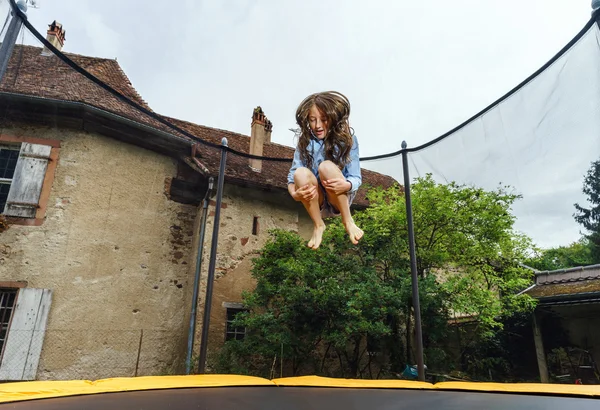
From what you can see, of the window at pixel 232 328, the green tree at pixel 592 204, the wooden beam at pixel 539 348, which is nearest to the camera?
the green tree at pixel 592 204

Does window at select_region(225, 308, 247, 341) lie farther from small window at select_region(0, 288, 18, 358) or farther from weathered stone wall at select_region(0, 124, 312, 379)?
small window at select_region(0, 288, 18, 358)

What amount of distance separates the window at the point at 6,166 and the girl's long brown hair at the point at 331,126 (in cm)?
485

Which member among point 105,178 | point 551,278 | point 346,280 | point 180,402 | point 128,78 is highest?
point 128,78

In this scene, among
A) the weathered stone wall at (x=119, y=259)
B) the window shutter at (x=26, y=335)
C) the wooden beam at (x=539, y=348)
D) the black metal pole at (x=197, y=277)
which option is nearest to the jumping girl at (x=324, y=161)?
the black metal pole at (x=197, y=277)

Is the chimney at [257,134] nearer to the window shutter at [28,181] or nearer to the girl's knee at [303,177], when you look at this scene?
the window shutter at [28,181]

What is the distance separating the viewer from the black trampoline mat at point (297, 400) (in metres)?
1.67

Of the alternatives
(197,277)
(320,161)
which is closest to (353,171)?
(320,161)

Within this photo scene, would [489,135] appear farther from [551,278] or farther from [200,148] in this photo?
[551,278]

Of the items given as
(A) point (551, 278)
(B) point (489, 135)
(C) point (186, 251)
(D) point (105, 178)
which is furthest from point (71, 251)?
(A) point (551, 278)

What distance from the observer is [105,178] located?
5559 mm

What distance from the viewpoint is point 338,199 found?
2.42m

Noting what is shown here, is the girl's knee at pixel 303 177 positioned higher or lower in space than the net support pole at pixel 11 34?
lower

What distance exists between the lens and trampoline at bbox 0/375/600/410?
1.70m

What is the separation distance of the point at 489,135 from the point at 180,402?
266cm
